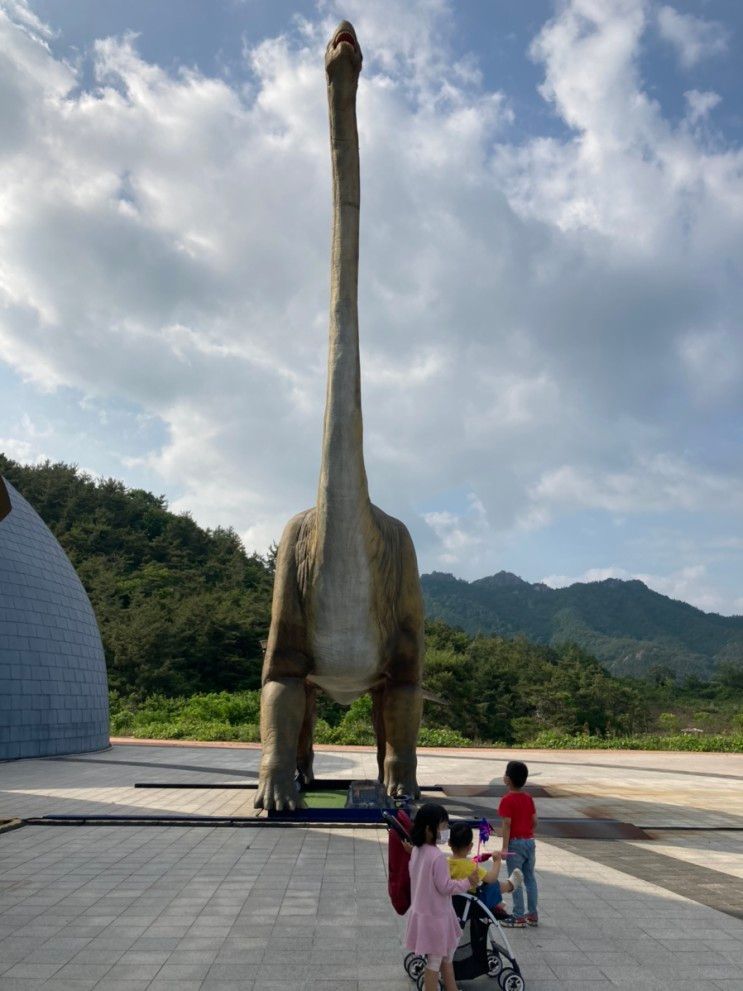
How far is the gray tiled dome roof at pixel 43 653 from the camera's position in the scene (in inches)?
619

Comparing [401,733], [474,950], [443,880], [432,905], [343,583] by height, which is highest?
[343,583]

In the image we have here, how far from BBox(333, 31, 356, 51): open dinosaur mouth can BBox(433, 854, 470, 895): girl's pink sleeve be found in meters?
7.03

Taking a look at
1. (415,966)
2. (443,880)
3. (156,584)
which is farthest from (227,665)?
(443,880)

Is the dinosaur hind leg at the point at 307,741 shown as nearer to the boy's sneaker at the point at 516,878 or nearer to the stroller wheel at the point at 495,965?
the boy's sneaker at the point at 516,878

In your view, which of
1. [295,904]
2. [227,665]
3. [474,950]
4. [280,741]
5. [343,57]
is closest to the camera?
[474,950]

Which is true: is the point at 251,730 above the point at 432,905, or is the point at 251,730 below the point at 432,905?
below

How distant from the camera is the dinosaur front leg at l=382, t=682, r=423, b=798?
8.51 metres

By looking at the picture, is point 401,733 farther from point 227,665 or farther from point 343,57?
point 227,665

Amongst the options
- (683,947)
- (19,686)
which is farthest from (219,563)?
(683,947)

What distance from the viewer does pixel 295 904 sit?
17.3 feet

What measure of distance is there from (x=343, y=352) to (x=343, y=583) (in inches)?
87.9

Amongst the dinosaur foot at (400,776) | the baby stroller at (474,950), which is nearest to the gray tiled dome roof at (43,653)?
the dinosaur foot at (400,776)

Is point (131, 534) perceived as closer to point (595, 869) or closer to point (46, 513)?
point (46, 513)

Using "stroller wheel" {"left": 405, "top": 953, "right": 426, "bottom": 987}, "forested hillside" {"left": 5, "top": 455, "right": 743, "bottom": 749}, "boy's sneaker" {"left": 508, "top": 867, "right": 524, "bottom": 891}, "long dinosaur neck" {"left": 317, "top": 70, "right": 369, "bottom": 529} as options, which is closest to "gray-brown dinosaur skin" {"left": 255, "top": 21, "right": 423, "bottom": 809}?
"long dinosaur neck" {"left": 317, "top": 70, "right": 369, "bottom": 529}
